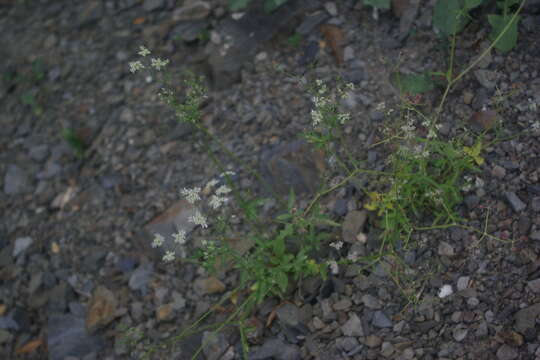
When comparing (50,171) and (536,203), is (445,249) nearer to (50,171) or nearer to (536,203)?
(536,203)

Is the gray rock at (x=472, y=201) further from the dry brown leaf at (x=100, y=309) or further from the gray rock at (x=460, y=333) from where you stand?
the dry brown leaf at (x=100, y=309)

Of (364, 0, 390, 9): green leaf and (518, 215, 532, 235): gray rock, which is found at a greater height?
(364, 0, 390, 9): green leaf

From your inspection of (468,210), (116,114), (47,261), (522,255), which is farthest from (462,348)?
(116,114)

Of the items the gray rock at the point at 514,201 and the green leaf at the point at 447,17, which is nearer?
the gray rock at the point at 514,201

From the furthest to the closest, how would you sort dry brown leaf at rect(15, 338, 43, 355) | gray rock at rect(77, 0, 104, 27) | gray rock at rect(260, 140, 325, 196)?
gray rock at rect(77, 0, 104, 27), dry brown leaf at rect(15, 338, 43, 355), gray rock at rect(260, 140, 325, 196)

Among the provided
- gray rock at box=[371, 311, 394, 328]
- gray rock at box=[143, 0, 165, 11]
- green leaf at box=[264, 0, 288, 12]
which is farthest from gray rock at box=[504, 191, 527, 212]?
gray rock at box=[143, 0, 165, 11]

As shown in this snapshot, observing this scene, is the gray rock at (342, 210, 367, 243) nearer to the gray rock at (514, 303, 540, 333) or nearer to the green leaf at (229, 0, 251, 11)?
the gray rock at (514, 303, 540, 333)

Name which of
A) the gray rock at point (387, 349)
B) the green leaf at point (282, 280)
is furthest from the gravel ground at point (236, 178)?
the green leaf at point (282, 280)

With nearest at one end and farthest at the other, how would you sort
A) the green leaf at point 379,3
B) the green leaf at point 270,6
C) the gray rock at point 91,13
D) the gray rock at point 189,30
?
the green leaf at point 379,3 → the green leaf at point 270,6 → the gray rock at point 189,30 → the gray rock at point 91,13
